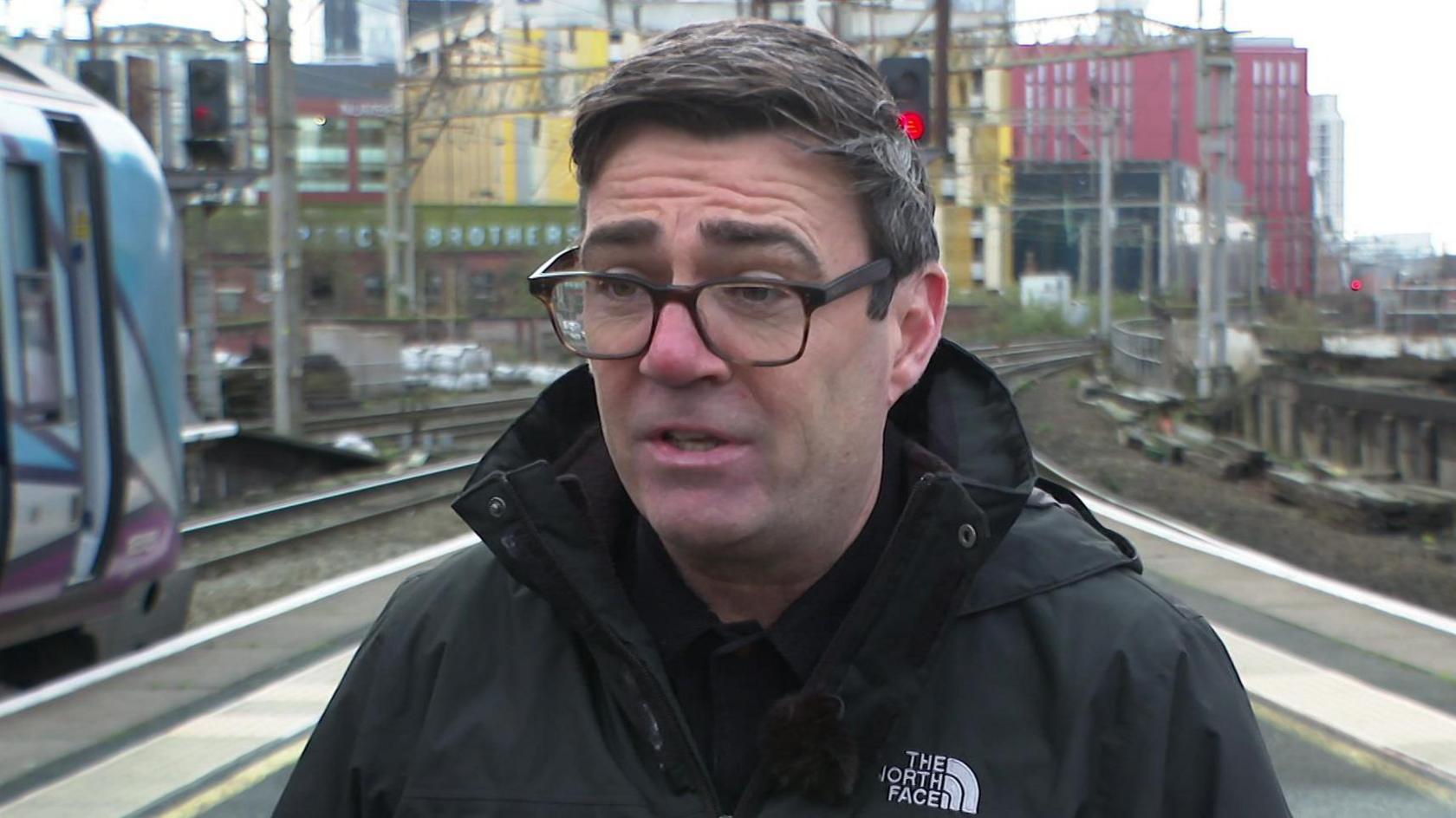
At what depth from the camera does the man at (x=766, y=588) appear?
1.83m

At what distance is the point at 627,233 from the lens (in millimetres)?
1967

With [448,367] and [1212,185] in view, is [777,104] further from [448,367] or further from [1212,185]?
[448,367]

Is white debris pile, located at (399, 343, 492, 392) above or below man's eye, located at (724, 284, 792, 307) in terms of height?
below

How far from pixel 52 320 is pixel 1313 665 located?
5.88 metres

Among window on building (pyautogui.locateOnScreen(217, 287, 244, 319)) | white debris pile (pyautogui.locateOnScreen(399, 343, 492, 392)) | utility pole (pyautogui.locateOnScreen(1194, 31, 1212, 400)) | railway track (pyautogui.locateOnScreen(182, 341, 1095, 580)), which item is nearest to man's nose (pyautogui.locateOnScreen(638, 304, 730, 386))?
railway track (pyautogui.locateOnScreen(182, 341, 1095, 580))

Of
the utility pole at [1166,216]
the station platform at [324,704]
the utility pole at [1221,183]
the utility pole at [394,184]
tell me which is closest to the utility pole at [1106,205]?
the utility pole at [1166,216]

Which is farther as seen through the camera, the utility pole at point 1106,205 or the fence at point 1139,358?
the utility pole at point 1106,205

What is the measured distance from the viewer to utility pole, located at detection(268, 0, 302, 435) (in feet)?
68.8

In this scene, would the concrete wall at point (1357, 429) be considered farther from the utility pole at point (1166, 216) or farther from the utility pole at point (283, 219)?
the utility pole at point (1166, 216)

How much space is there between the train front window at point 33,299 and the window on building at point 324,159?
58.3m

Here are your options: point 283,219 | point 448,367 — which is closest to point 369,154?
point 448,367

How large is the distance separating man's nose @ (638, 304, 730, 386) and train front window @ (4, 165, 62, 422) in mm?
6645

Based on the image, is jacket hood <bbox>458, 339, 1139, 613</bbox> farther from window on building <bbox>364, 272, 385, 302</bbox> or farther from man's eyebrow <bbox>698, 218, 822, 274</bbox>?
window on building <bbox>364, 272, 385, 302</bbox>

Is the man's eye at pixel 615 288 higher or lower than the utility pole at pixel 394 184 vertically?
lower
